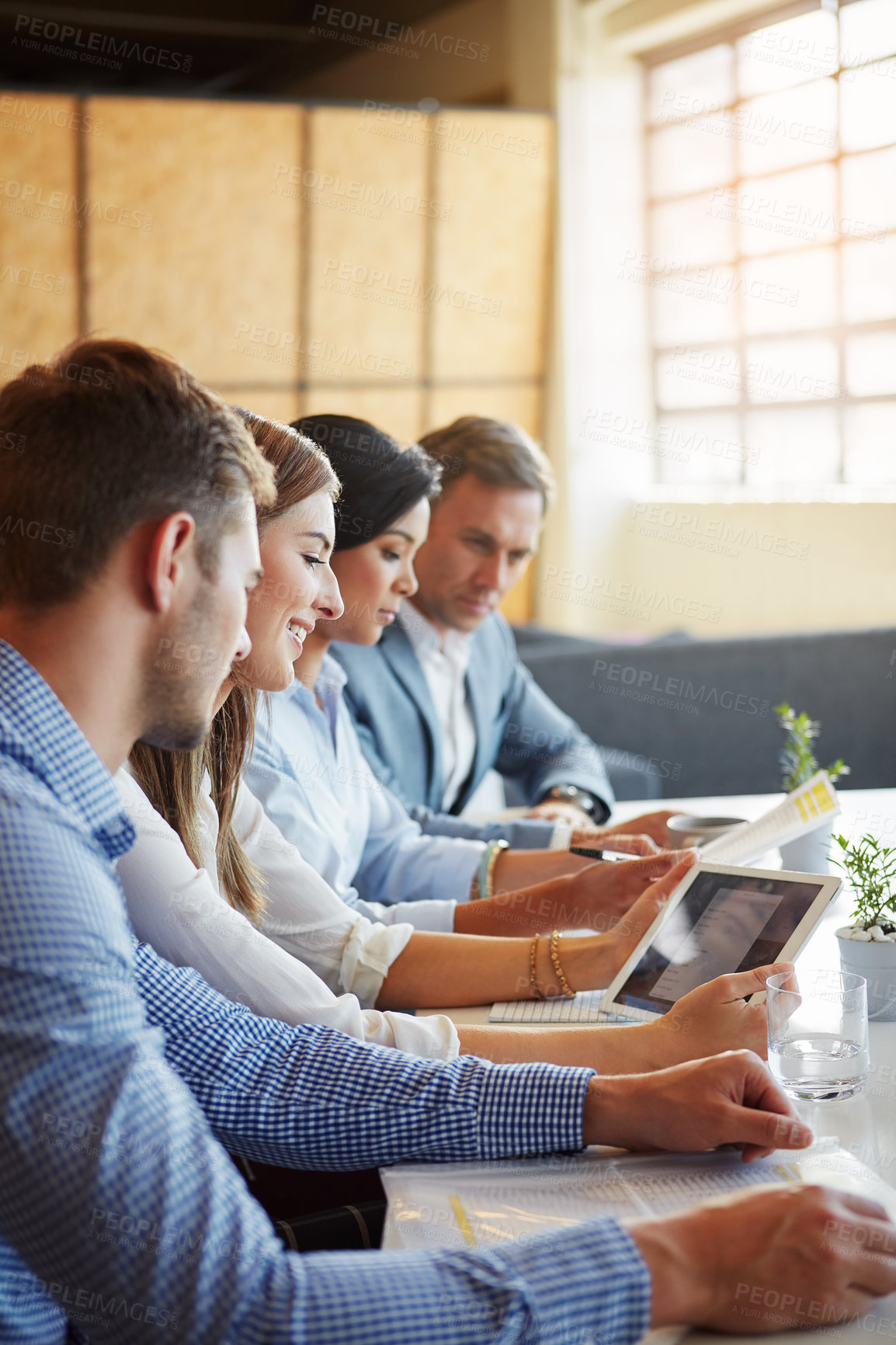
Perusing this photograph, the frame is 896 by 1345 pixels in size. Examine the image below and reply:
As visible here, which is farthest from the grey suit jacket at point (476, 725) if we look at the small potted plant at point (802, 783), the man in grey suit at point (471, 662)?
the small potted plant at point (802, 783)

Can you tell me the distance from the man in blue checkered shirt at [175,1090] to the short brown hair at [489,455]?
164 centimetres

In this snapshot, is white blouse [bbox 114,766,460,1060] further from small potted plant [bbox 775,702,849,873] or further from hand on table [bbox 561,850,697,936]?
small potted plant [bbox 775,702,849,873]

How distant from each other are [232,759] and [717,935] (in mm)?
608

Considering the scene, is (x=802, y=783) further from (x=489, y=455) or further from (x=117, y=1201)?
(x=117, y=1201)

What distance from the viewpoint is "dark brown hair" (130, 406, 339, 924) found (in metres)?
1.35

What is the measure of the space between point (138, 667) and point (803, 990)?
0.70m

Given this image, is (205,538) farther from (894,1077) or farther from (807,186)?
(807,186)

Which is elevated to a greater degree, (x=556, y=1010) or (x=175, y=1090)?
(x=175, y=1090)

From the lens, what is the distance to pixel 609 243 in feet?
20.4

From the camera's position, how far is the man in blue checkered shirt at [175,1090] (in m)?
0.74

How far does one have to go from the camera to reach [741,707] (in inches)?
162

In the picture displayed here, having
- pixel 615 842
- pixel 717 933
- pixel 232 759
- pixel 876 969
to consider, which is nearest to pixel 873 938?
pixel 876 969

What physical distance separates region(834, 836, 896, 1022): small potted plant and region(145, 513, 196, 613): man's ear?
0.75 meters

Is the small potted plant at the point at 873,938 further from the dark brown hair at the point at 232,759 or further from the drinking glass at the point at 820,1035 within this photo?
the dark brown hair at the point at 232,759
